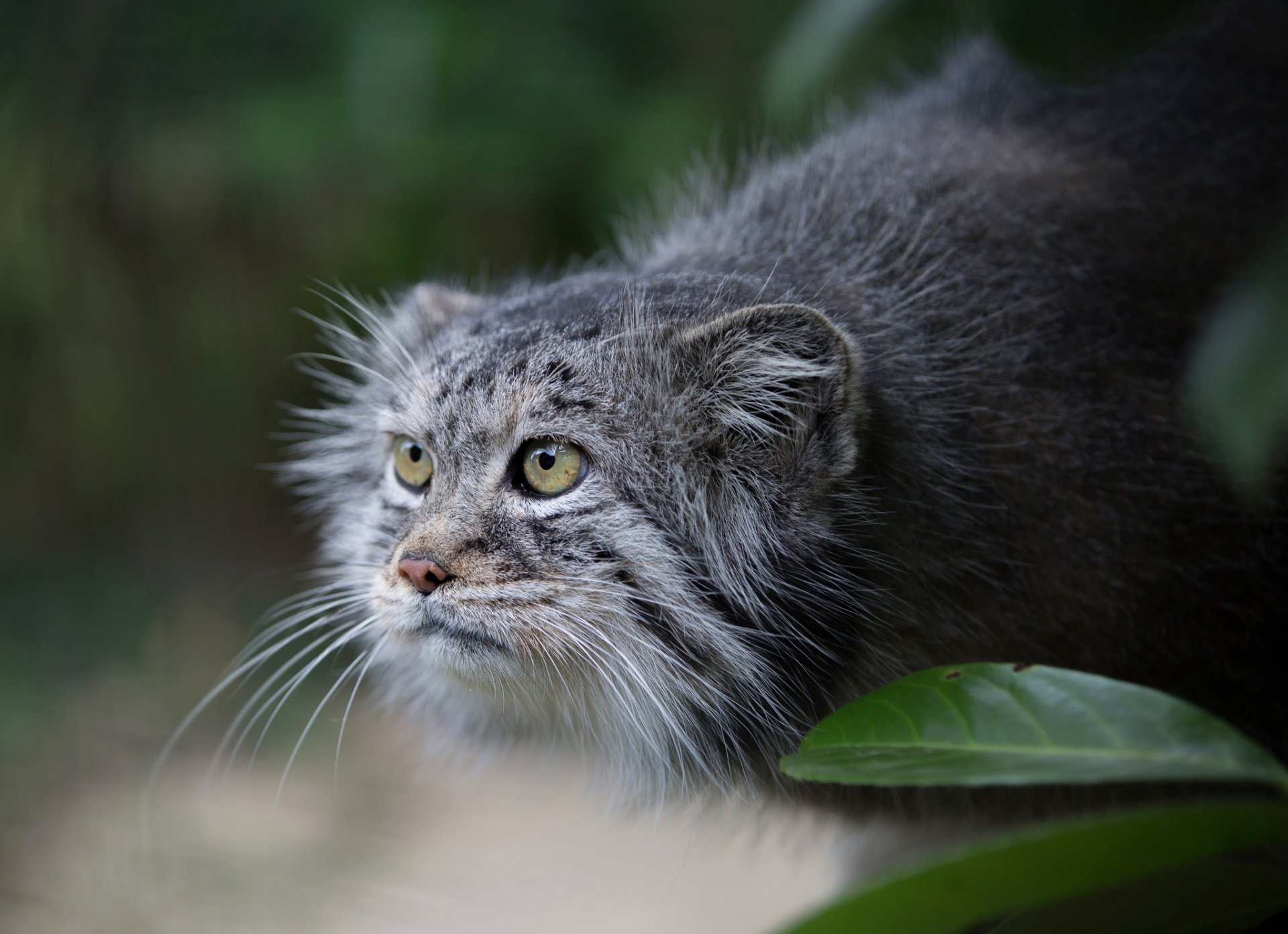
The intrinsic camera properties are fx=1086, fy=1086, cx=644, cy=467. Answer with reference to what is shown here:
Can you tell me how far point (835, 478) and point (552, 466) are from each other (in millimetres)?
442

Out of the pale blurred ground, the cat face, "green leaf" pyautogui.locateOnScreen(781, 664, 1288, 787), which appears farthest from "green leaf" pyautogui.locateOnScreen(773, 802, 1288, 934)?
the pale blurred ground

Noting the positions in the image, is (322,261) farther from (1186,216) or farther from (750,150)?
(1186,216)

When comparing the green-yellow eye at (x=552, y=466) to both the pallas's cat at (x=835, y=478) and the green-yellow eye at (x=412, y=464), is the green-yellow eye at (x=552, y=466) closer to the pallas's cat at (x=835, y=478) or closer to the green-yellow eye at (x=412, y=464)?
the pallas's cat at (x=835, y=478)

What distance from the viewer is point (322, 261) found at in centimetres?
439

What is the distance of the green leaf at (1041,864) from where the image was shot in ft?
3.10

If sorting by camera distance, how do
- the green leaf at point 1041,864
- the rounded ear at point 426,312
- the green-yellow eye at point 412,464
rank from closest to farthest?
the green leaf at point 1041,864, the green-yellow eye at point 412,464, the rounded ear at point 426,312

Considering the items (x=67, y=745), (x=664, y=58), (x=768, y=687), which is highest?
(x=664, y=58)

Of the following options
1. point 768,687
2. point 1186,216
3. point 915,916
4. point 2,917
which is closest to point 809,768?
point 915,916

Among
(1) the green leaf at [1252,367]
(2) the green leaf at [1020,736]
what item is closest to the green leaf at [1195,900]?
(2) the green leaf at [1020,736]

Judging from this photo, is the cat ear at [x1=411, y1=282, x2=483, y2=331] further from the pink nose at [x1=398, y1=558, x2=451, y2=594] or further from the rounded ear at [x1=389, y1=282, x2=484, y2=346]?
the pink nose at [x1=398, y1=558, x2=451, y2=594]

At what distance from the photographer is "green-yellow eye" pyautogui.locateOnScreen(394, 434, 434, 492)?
194cm

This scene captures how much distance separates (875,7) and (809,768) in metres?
1.08

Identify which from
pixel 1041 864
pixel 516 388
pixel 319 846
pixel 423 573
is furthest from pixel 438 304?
pixel 319 846

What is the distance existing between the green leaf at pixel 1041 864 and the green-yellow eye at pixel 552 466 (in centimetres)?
87
